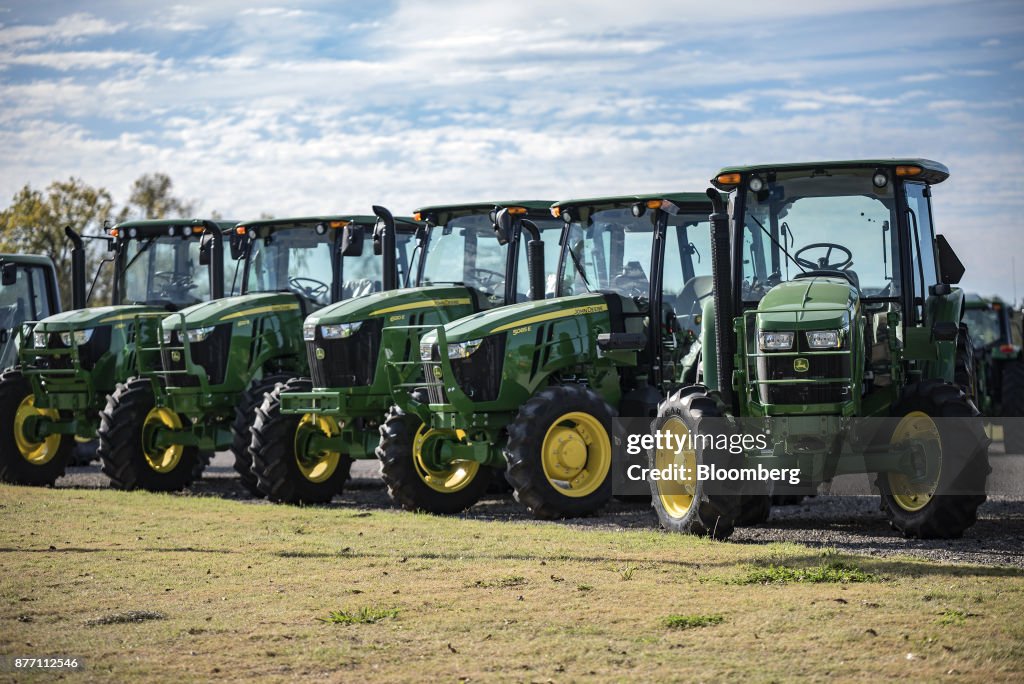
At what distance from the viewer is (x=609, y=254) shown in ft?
47.2

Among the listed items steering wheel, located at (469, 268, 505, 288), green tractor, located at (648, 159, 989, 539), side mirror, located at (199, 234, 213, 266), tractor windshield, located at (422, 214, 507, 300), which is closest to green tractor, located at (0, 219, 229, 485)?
side mirror, located at (199, 234, 213, 266)

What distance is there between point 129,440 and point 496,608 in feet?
30.3

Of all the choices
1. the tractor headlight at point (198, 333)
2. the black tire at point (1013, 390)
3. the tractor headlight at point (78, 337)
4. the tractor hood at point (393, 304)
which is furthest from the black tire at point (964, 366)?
the tractor headlight at point (78, 337)

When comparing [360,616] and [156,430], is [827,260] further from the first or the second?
[156,430]

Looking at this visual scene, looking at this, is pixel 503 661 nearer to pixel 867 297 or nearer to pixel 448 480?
pixel 867 297

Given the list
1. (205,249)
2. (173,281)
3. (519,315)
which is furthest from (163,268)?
(519,315)

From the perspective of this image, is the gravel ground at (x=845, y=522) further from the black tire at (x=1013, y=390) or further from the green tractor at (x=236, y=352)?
the black tire at (x=1013, y=390)

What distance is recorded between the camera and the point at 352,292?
56.6 ft

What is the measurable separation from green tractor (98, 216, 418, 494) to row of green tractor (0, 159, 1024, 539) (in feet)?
0.10

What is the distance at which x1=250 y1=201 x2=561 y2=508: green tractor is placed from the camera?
14.8 meters

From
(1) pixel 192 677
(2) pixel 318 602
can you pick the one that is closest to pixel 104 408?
(2) pixel 318 602

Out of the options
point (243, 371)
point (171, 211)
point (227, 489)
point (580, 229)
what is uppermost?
point (171, 211)

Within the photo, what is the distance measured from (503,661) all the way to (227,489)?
1116 cm

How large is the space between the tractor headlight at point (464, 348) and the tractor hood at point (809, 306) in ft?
10.2
